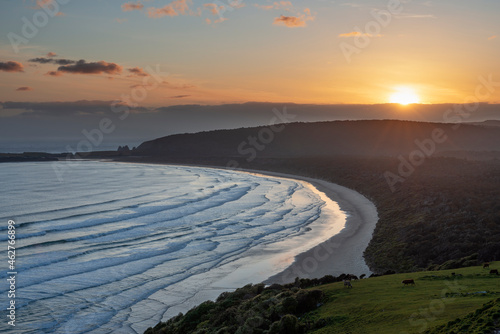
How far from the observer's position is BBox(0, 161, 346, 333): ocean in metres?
19.1

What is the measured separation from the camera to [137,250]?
30062 millimetres

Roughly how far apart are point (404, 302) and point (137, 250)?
21.3 metres

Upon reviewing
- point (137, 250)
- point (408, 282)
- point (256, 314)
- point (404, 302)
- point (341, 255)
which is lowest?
point (256, 314)

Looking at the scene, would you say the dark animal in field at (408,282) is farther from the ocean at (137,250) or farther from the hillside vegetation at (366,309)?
the ocean at (137,250)

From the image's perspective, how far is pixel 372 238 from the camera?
31578mm

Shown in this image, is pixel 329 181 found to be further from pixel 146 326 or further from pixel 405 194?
pixel 146 326

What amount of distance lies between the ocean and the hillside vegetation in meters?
3.75

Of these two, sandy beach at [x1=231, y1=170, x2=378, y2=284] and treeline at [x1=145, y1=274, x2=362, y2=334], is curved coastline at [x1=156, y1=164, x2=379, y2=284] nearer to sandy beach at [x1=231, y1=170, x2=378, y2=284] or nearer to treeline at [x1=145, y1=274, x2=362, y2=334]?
sandy beach at [x1=231, y1=170, x2=378, y2=284]

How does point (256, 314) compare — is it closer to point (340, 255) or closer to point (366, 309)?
point (366, 309)

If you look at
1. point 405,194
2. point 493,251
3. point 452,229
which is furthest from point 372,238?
point 405,194

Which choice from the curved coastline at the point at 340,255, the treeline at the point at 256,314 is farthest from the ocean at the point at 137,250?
the treeline at the point at 256,314

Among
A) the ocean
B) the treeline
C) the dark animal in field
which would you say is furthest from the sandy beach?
the dark animal in field

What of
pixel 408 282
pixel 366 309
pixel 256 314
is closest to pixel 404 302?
pixel 366 309

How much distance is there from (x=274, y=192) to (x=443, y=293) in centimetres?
5392
